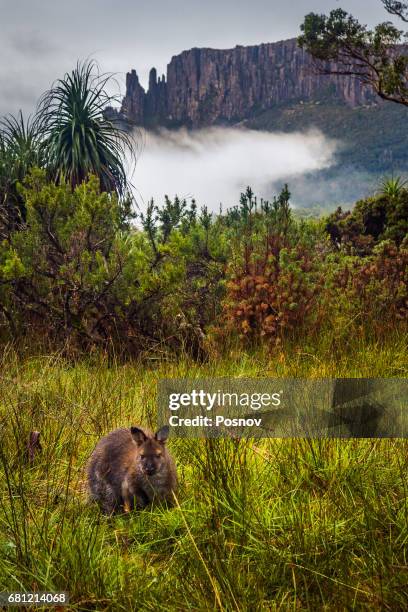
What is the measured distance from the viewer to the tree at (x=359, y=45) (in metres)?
17.0

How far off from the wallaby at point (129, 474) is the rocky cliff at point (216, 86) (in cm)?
14835

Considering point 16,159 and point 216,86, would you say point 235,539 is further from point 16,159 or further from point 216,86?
point 216,86

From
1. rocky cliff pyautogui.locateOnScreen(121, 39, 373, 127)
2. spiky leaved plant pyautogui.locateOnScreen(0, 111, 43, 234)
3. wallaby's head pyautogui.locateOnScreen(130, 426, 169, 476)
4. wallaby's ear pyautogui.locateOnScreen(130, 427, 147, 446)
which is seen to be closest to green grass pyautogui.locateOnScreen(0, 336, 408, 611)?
wallaby's head pyautogui.locateOnScreen(130, 426, 169, 476)

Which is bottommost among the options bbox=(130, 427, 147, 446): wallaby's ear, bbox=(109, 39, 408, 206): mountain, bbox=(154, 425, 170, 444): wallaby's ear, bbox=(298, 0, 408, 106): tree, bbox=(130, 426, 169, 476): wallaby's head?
bbox=(130, 426, 169, 476): wallaby's head

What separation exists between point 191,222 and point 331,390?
26.4 feet

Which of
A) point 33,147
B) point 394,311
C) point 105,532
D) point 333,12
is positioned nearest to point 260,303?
point 394,311

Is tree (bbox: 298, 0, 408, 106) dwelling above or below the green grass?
above

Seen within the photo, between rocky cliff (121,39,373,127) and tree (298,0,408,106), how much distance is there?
13163 cm

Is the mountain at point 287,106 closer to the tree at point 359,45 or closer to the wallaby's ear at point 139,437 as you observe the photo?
the tree at point 359,45

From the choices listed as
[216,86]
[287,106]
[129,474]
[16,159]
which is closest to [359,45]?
[16,159]

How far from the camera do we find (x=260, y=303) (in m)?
8.71

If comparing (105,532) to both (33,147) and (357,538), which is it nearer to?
(357,538)

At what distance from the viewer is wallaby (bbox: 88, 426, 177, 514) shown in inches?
129

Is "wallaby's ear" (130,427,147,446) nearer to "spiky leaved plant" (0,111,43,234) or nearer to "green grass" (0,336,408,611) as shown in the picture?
"green grass" (0,336,408,611)
